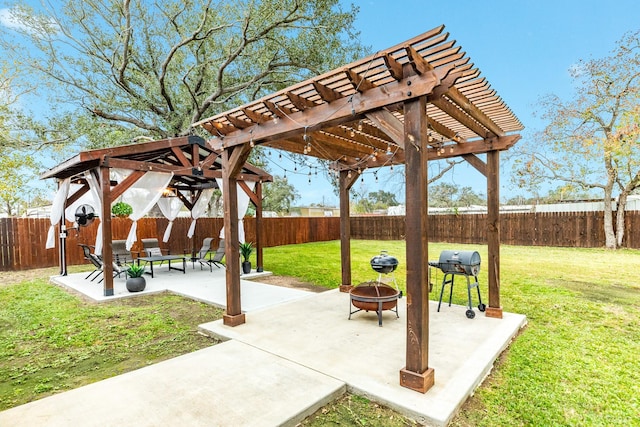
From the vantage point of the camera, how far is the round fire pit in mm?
3791

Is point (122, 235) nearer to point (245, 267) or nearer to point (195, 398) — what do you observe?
point (245, 267)

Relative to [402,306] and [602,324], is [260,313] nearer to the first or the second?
[402,306]

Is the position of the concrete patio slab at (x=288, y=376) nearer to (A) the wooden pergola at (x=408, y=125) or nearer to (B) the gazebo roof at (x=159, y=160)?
(A) the wooden pergola at (x=408, y=125)

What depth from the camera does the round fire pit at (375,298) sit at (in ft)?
12.4

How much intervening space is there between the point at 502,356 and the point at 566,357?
58 cm

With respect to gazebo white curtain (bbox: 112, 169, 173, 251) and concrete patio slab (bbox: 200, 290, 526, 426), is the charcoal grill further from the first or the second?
gazebo white curtain (bbox: 112, 169, 173, 251)

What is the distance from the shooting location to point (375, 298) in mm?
3787

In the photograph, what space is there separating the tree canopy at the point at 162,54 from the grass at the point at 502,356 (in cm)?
725

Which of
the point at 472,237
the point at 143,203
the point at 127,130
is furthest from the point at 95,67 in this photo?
the point at 472,237

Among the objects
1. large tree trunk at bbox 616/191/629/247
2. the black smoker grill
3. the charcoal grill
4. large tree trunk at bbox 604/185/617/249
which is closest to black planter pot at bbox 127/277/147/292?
the charcoal grill

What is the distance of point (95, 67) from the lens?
454 inches

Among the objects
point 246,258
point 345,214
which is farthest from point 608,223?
point 246,258

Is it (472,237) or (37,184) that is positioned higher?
(37,184)

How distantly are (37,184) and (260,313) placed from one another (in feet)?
58.7
